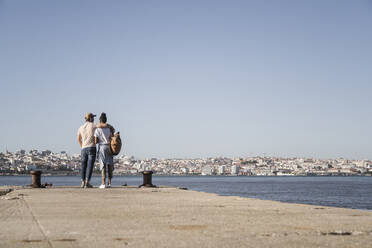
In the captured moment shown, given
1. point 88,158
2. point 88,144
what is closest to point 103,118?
point 88,144

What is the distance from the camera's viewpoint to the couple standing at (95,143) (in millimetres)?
13547

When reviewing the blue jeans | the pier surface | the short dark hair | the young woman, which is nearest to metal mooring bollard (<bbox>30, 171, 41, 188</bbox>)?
the blue jeans

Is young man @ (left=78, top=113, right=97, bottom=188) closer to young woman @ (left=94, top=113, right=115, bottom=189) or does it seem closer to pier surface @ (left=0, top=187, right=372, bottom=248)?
young woman @ (left=94, top=113, right=115, bottom=189)

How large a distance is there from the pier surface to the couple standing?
6.59 metres

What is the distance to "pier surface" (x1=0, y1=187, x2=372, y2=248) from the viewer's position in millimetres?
3916

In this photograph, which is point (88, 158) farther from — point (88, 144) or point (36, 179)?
point (36, 179)

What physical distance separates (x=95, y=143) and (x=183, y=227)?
9.05 metres

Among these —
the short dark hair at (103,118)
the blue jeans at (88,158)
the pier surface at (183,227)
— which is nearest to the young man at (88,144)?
the blue jeans at (88,158)

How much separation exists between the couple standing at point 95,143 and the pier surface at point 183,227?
21.6ft

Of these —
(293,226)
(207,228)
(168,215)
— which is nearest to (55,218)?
(168,215)

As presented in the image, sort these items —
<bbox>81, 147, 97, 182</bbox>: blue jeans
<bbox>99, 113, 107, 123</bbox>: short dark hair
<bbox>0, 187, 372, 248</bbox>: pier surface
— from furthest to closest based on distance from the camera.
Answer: <bbox>99, 113, 107, 123</bbox>: short dark hair < <bbox>81, 147, 97, 182</bbox>: blue jeans < <bbox>0, 187, 372, 248</bbox>: pier surface

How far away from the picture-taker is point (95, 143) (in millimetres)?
13617

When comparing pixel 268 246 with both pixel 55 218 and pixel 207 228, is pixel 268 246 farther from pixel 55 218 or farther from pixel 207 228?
pixel 55 218

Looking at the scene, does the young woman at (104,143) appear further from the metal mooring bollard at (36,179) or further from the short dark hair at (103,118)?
the metal mooring bollard at (36,179)
